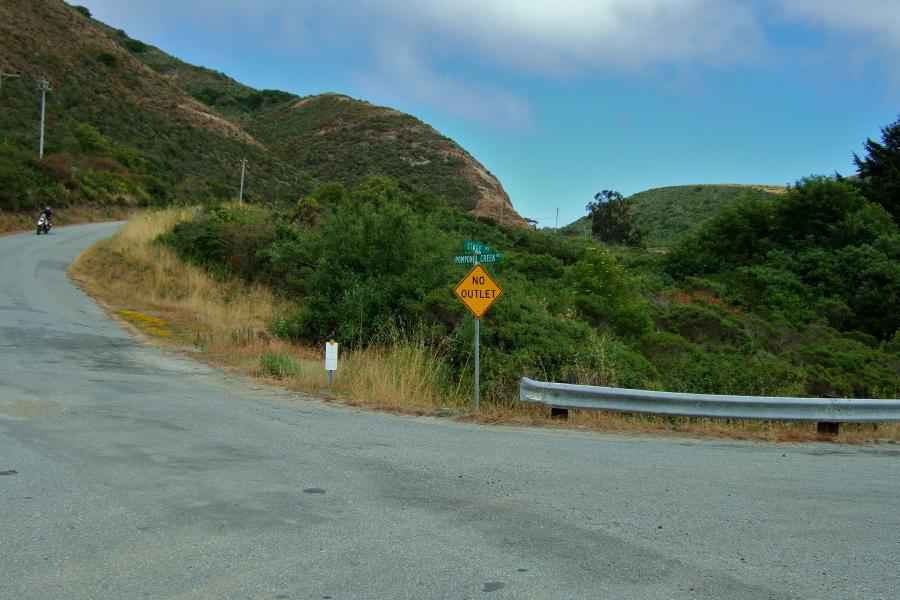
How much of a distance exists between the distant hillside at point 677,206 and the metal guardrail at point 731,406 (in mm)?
60807

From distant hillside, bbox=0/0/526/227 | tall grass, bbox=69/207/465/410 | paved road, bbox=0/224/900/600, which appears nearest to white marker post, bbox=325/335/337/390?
tall grass, bbox=69/207/465/410

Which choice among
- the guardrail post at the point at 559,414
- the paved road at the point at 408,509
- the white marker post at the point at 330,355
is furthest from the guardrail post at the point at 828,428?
the white marker post at the point at 330,355

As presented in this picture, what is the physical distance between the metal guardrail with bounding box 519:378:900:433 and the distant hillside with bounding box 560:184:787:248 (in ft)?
199

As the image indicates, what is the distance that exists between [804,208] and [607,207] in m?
30.3

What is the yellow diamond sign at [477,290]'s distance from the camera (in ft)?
33.5

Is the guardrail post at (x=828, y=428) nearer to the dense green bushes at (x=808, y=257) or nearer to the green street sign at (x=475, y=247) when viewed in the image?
the green street sign at (x=475, y=247)

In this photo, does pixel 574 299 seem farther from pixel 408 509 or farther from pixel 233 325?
pixel 408 509

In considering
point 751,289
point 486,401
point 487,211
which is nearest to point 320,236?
point 486,401

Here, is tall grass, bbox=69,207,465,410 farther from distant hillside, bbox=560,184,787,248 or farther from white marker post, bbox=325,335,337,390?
distant hillside, bbox=560,184,787,248

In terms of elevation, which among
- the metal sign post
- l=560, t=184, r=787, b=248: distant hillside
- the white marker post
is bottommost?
the white marker post

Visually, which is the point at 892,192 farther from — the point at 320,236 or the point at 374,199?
the point at 320,236

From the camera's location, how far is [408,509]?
5.23 m

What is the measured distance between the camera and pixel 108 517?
4.80 m

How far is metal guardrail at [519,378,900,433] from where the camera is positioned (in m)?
9.07
